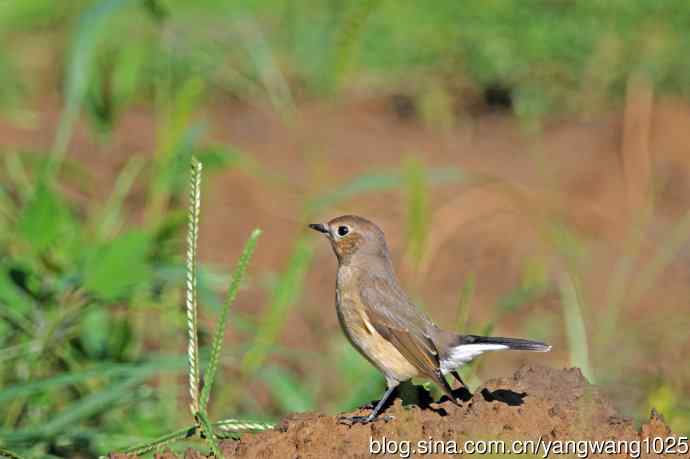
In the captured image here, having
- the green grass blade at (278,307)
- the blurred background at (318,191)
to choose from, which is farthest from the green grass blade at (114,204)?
the green grass blade at (278,307)

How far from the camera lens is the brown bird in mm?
3969

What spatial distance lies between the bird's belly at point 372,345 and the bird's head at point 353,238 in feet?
0.81

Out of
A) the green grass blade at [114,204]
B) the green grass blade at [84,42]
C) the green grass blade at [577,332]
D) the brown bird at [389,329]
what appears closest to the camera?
the brown bird at [389,329]

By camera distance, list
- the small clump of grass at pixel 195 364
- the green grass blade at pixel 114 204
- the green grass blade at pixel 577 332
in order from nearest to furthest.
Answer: the small clump of grass at pixel 195 364
the green grass blade at pixel 577 332
the green grass blade at pixel 114 204

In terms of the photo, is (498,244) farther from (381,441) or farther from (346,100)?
(381,441)

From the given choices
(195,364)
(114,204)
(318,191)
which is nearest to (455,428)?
(195,364)

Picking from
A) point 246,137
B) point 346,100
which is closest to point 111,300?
point 246,137

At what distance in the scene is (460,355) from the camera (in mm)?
4078

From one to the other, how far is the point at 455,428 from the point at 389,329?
1066 millimetres

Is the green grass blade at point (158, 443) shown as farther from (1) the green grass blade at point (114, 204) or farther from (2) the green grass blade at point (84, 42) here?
(1) the green grass blade at point (114, 204)

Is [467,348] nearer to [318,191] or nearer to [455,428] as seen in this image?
[455,428]

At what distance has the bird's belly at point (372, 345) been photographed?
4.00m

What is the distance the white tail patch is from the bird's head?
1.60 ft

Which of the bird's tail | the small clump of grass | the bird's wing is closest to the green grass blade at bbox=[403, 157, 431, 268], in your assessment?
the bird's wing
